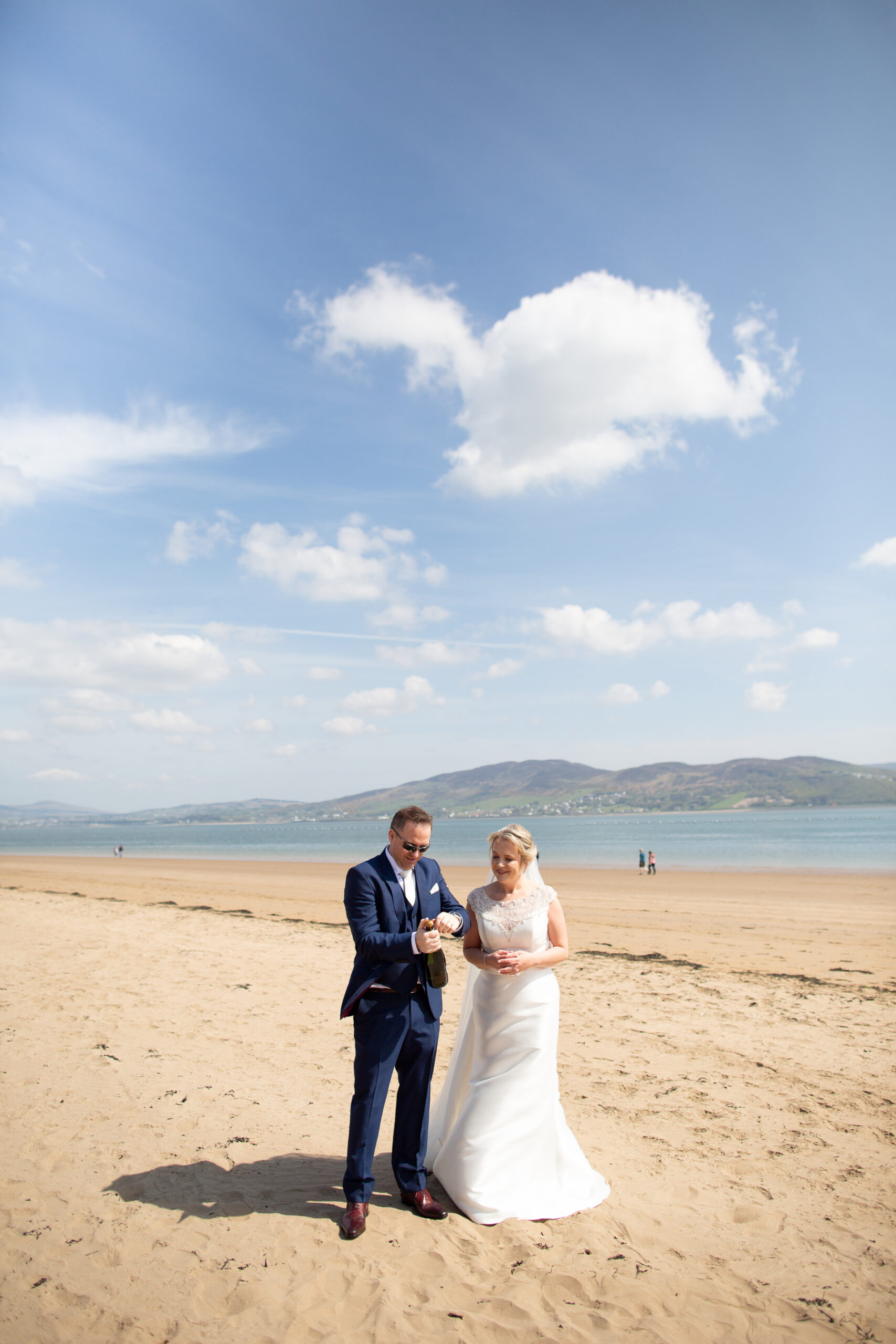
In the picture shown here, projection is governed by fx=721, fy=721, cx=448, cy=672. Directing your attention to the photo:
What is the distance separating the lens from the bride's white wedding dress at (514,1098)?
13.9 feet

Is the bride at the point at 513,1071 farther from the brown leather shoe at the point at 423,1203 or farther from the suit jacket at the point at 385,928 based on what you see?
the suit jacket at the point at 385,928

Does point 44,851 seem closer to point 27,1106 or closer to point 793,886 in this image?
point 793,886

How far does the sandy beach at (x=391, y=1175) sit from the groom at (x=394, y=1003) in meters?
0.38

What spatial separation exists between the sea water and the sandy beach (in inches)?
1247

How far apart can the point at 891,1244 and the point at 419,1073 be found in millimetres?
2862

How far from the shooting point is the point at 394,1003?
4.05 m

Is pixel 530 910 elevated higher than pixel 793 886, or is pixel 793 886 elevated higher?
pixel 530 910

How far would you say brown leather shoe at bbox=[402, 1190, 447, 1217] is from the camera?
414 centimetres

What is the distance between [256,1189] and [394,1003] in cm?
170

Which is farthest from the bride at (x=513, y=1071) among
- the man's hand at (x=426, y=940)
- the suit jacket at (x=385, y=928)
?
the man's hand at (x=426, y=940)

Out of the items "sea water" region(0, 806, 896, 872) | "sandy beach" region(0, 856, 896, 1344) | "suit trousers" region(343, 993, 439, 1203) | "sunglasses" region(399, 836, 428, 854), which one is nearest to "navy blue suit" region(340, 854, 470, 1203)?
"suit trousers" region(343, 993, 439, 1203)

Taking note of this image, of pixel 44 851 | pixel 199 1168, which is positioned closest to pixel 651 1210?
pixel 199 1168

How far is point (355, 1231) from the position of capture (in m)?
3.98

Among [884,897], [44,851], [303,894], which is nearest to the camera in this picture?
[884,897]
